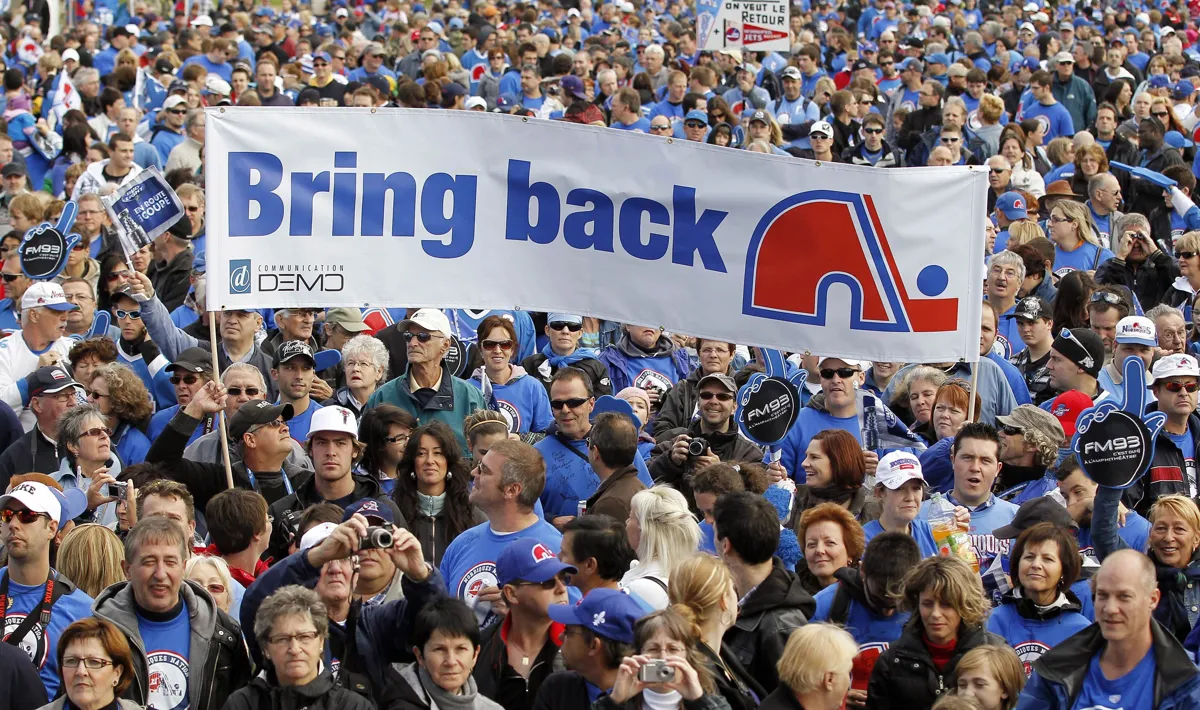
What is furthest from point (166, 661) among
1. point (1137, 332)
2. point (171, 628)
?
point (1137, 332)

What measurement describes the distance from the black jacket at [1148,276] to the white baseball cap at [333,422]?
648cm

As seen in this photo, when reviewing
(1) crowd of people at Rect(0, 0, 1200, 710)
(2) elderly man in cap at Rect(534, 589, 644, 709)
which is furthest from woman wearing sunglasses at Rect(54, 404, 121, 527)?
(2) elderly man in cap at Rect(534, 589, 644, 709)

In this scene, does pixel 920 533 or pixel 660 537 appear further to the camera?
pixel 920 533

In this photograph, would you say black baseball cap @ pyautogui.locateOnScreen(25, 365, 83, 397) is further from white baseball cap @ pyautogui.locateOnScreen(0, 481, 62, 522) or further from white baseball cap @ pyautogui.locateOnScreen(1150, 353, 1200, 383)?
white baseball cap @ pyautogui.locateOnScreen(1150, 353, 1200, 383)

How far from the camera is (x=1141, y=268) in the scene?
12.7 metres

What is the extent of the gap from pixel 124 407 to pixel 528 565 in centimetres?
370

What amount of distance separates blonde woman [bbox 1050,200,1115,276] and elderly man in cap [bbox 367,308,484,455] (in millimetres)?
5304

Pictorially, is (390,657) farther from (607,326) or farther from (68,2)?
(68,2)

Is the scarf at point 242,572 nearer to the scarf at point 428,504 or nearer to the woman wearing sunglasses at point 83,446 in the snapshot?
the scarf at point 428,504

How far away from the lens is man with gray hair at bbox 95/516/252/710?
6.26 m

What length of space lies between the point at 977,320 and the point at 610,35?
16902 millimetres

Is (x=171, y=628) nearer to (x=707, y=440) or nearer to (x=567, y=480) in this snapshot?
(x=567, y=480)

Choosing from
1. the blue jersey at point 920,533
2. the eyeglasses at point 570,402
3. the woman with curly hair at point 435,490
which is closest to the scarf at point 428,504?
the woman with curly hair at point 435,490

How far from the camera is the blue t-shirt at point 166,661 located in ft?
20.6
